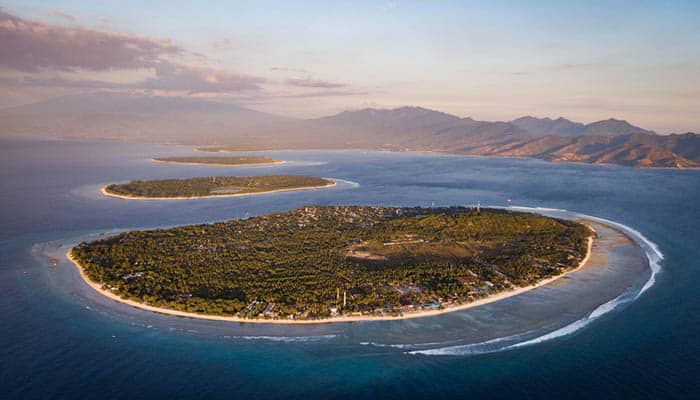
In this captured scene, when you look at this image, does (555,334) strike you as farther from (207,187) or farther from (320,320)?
(207,187)

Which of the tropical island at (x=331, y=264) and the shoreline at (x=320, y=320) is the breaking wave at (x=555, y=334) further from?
the tropical island at (x=331, y=264)

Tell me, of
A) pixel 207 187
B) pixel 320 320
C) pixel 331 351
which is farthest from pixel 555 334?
pixel 207 187

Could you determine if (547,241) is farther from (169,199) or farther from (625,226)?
(169,199)

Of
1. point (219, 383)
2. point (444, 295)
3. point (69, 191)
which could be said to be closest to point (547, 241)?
point (444, 295)

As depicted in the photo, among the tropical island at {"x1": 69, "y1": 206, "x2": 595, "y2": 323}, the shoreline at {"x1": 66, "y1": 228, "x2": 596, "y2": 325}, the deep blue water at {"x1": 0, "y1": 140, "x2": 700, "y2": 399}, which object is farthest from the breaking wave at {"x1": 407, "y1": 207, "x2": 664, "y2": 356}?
the tropical island at {"x1": 69, "y1": 206, "x2": 595, "y2": 323}

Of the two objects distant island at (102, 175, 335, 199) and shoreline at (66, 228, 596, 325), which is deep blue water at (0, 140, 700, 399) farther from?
distant island at (102, 175, 335, 199)

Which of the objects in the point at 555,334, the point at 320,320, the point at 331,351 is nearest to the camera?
the point at 331,351
